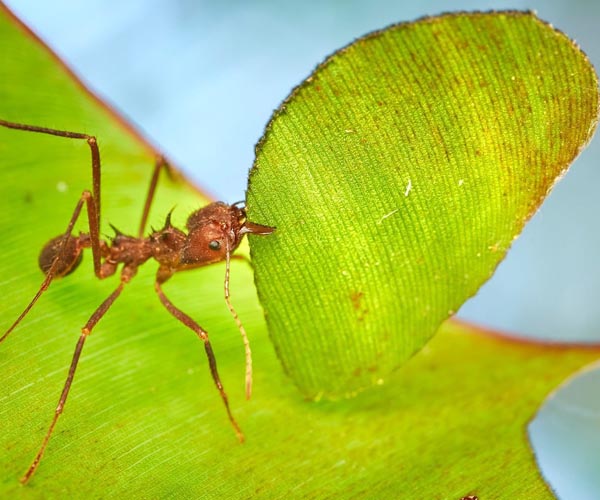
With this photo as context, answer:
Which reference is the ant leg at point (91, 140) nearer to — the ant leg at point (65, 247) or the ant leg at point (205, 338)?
the ant leg at point (65, 247)

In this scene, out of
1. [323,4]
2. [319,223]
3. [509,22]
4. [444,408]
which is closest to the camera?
[509,22]

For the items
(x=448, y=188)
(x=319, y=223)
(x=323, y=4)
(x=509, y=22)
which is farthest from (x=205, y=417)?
(x=323, y=4)

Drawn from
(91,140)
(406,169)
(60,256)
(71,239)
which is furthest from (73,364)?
(406,169)

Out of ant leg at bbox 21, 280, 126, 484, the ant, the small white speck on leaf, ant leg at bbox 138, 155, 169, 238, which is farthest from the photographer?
ant leg at bbox 138, 155, 169, 238

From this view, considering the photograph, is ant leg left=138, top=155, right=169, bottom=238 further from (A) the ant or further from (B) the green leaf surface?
(B) the green leaf surface

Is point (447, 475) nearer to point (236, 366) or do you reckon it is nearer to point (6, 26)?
point (236, 366)

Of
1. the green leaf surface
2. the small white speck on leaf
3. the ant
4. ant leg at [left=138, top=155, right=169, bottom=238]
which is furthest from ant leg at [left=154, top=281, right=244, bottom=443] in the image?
the small white speck on leaf

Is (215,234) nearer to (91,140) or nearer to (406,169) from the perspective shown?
(91,140)
